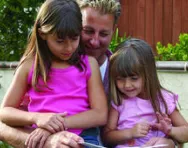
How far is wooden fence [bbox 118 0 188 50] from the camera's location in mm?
9633

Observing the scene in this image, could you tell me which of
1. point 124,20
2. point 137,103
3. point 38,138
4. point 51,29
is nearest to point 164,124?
point 137,103

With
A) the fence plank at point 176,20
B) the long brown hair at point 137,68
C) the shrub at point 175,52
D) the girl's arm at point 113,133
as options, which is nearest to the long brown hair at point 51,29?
the long brown hair at point 137,68

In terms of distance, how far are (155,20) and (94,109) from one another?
6.52 meters

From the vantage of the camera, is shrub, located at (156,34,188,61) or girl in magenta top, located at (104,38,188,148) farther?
shrub, located at (156,34,188,61)

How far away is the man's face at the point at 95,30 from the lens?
4.04 meters

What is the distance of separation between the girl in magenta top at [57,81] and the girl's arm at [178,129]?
1.32 feet

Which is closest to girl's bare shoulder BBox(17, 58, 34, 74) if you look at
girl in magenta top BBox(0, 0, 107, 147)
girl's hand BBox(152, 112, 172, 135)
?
girl in magenta top BBox(0, 0, 107, 147)

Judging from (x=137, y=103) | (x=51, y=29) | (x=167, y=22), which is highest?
(x=51, y=29)

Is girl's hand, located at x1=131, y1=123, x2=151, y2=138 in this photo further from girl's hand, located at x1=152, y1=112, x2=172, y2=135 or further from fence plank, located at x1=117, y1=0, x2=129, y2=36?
fence plank, located at x1=117, y1=0, x2=129, y2=36

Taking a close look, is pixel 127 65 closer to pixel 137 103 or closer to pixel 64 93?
pixel 137 103

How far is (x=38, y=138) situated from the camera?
135 inches

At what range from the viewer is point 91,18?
4.05m

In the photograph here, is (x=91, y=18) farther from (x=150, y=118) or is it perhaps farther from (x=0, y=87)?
(x=0, y=87)

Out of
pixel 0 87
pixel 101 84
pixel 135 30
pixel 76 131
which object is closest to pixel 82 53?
pixel 101 84
